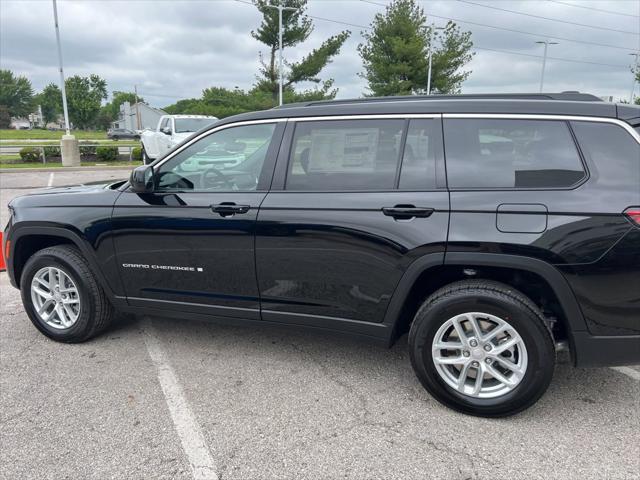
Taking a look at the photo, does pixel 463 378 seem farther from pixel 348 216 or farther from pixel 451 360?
pixel 348 216

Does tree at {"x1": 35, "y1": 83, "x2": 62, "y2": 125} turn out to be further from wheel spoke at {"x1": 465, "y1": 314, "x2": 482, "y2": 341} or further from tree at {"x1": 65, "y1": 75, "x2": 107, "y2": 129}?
wheel spoke at {"x1": 465, "y1": 314, "x2": 482, "y2": 341}

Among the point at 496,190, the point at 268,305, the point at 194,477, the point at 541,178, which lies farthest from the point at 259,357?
the point at 541,178

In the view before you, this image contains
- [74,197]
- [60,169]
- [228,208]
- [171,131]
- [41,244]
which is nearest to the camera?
[228,208]

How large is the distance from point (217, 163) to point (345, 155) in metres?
0.98

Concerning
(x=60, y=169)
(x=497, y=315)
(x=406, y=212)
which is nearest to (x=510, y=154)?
(x=406, y=212)

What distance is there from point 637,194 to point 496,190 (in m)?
0.67

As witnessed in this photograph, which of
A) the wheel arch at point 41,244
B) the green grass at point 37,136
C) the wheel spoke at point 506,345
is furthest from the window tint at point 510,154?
the green grass at point 37,136

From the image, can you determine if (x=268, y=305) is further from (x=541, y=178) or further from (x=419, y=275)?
(x=541, y=178)

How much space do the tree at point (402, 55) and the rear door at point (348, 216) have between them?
28.7 m

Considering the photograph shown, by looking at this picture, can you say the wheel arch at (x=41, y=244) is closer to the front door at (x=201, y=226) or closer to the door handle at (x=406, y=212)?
the front door at (x=201, y=226)

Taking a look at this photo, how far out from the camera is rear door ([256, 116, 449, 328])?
2791 mm

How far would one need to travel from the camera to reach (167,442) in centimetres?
259

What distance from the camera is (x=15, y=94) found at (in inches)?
4515

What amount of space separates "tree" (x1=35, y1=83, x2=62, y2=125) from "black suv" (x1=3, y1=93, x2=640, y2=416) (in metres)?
134
